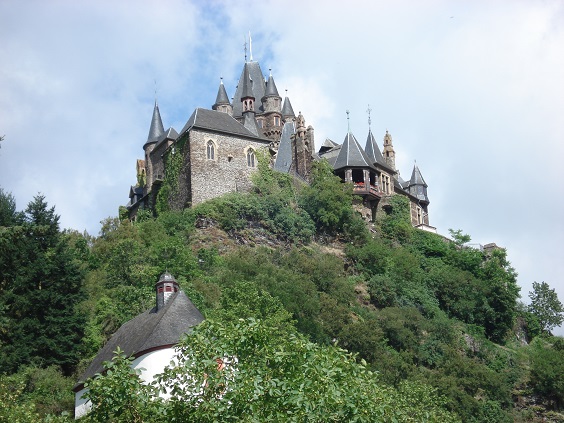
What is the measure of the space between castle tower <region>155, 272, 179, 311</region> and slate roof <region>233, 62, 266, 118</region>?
38.7 meters

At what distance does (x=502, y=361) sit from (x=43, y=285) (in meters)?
30.1

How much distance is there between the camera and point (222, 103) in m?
79.4

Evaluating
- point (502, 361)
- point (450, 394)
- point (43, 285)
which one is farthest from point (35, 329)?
point (502, 361)

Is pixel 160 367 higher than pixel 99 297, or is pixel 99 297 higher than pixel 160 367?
pixel 99 297

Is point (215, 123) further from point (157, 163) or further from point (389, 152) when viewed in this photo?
point (389, 152)

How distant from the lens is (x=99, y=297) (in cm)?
5006

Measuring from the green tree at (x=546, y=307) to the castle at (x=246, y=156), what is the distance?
9925 mm

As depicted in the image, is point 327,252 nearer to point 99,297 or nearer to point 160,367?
point 99,297

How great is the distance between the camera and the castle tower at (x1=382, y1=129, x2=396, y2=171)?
80.6m

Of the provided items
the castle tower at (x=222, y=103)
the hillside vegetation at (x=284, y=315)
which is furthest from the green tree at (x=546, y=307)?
the castle tower at (x=222, y=103)

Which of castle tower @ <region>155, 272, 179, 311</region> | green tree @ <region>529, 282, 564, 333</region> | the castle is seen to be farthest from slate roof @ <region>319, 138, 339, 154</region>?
castle tower @ <region>155, 272, 179, 311</region>

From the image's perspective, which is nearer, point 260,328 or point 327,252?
point 260,328

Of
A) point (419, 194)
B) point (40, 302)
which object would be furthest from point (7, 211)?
point (419, 194)

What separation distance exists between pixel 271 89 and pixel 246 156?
16926 mm
